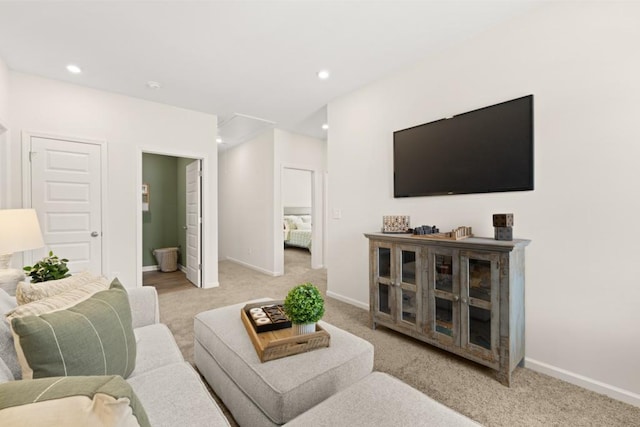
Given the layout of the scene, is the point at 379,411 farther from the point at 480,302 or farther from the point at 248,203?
the point at 248,203

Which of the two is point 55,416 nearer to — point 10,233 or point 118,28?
point 10,233

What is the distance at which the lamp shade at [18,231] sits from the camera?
200 centimetres

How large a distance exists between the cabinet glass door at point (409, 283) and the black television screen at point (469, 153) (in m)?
0.67

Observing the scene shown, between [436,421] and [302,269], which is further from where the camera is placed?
[302,269]

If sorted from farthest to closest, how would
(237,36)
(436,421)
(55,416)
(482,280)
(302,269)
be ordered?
(302,269) → (237,36) → (482,280) → (436,421) → (55,416)

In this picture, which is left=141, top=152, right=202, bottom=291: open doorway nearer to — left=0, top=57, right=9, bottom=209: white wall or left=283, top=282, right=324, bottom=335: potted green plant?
left=0, top=57, right=9, bottom=209: white wall

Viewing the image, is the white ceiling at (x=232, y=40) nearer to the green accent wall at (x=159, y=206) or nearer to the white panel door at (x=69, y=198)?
→ the white panel door at (x=69, y=198)

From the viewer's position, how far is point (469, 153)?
235 cm

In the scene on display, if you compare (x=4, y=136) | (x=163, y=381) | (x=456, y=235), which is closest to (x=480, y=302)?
(x=456, y=235)

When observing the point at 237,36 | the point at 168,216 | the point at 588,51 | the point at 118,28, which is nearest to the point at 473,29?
the point at 588,51

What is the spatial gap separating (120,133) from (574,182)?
4.59 m

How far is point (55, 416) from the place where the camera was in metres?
0.52

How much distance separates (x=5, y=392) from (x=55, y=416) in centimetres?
14

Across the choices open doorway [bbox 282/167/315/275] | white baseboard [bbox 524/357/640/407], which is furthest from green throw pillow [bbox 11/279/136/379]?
open doorway [bbox 282/167/315/275]
